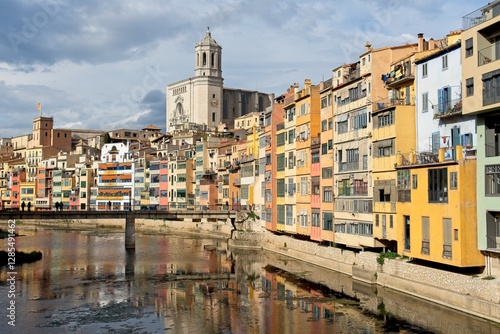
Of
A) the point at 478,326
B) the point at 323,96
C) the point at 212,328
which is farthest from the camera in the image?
the point at 323,96

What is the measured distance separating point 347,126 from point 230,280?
13.7m

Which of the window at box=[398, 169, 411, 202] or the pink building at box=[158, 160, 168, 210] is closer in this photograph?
the window at box=[398, 169, 411, 202]

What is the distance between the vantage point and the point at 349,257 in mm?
44062

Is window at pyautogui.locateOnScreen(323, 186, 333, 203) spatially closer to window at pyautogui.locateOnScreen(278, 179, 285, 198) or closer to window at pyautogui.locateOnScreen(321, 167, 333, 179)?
window at pyautogui.locateOnScreen(321, 167, 333, 179)

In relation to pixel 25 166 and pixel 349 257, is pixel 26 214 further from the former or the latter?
pixel 25 166

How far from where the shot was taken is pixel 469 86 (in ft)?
104

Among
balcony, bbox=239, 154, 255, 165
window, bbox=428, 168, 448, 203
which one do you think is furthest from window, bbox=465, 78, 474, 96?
balcony, bbox=239, 154, 255, 165

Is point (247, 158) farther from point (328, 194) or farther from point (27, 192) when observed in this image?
point (27, 192)

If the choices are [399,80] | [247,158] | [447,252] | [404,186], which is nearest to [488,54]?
[399,80]

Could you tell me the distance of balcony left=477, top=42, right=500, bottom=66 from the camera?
30281 mm

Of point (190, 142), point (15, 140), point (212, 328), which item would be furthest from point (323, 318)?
point (15, 140)

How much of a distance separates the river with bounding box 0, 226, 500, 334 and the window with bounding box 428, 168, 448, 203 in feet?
18.1

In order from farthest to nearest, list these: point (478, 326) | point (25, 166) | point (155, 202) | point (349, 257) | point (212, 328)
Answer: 1. point (25, 166)
2. point (155, 202)
3. point (349, 257)
4. point (212, 328)
5. point (478, 326)

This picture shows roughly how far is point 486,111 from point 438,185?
4.63m
